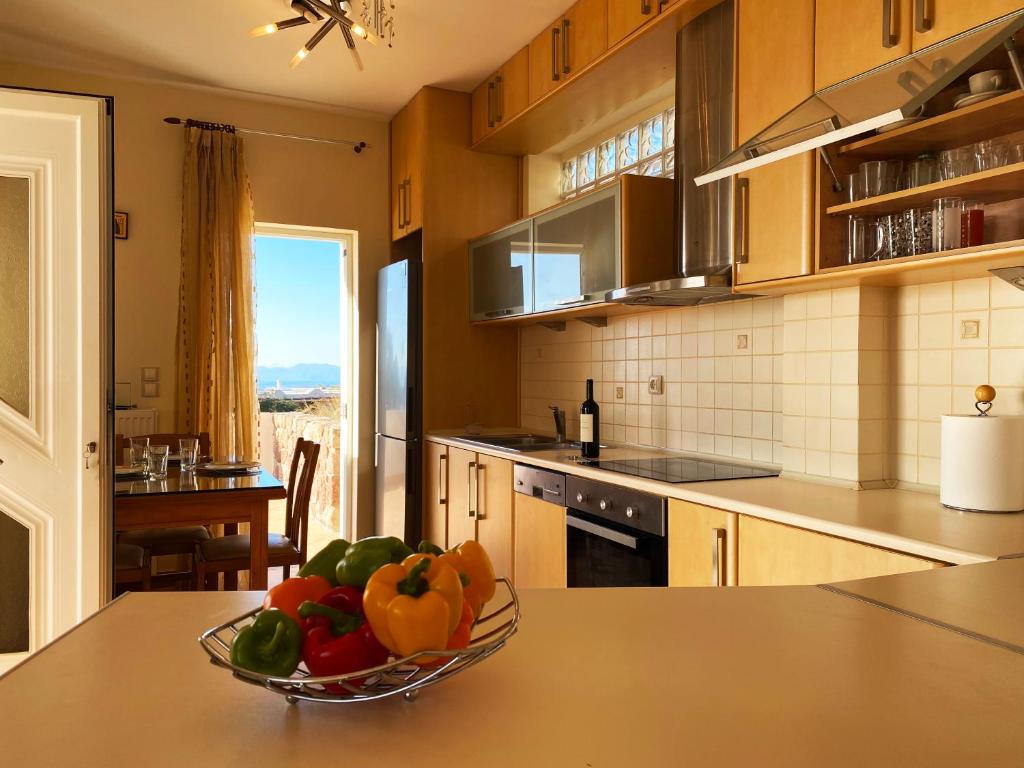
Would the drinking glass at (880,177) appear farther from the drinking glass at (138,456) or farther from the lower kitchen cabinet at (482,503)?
the drinking glass at (138,456)

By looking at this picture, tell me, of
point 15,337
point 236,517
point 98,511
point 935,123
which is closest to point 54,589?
point 98,511

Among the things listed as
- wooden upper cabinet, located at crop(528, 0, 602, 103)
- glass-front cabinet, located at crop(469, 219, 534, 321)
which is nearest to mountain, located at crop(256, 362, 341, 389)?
glass-front cabinet, located at crop(469, 219, 534, 321)

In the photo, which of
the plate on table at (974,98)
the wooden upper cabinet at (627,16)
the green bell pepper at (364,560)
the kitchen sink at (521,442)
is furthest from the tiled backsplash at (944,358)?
the green bell pepper at (364,560)

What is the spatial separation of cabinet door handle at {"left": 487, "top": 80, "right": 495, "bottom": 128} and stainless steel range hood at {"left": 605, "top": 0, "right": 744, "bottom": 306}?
1.45m

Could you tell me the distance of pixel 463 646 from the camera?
80 centimetres

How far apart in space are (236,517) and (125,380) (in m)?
1.88

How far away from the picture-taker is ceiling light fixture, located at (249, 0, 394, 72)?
10.0 ft

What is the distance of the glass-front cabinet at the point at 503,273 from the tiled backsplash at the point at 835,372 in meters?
0.63

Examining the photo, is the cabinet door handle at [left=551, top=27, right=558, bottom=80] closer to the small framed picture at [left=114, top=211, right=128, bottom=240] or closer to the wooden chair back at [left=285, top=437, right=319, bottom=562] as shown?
the wooden chair back at [left=285, top=437, right=319, bottom=562]

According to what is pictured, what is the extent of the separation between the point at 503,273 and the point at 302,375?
166 cm

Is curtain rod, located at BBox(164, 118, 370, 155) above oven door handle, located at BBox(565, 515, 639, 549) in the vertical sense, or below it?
above

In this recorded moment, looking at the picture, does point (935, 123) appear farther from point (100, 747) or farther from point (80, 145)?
point (80, 145)

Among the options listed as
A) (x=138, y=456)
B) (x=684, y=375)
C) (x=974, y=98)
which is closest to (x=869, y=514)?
(x=974, y=98)

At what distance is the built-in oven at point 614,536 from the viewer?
8.19ft
